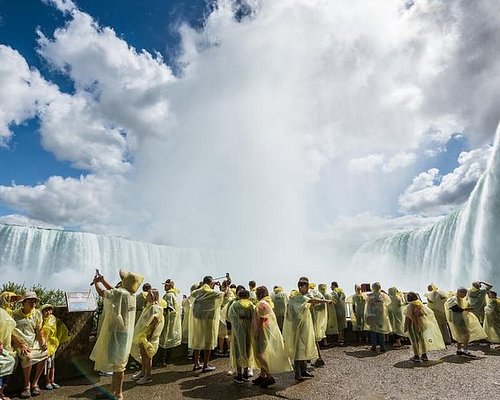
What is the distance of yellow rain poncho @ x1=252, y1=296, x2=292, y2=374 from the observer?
6332mm

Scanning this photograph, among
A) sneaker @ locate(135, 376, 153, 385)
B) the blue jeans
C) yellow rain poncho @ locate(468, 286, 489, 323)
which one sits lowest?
sneaker @ locate(135, 376, 153, 385)

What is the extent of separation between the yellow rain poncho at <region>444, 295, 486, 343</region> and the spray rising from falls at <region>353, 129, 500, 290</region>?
697 inches

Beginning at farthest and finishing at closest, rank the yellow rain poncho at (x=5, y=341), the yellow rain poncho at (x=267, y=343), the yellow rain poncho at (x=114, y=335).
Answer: the yellow rain poncho at (x=267, y=343) < the yellow rain poncho at (x=114, y=335) < the yellow rain poncho at (x=5, y=341)

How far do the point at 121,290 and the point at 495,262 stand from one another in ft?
87.7

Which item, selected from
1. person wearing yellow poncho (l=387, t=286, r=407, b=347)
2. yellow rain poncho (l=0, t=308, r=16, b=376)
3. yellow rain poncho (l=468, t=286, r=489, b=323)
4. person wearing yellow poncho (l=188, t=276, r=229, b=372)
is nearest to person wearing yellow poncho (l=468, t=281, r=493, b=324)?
yellow rain poncho (l=468, t=286, r=489, b=323)

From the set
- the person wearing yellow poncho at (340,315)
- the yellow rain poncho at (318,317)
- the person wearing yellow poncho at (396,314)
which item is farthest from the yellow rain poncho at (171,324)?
the person wearing yellow poncho at (396,314)

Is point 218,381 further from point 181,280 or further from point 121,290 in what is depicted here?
point 181,280

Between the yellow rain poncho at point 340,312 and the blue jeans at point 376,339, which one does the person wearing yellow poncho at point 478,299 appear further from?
the yellow rain poncho at point 340,312

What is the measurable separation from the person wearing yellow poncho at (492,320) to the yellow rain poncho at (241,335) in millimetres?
7407

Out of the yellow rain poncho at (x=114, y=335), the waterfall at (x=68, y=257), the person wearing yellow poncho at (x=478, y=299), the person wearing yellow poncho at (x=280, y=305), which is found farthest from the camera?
the waterfall at (x=68, y=257)

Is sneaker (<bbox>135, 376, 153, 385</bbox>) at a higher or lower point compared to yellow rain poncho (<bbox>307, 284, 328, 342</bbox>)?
lower

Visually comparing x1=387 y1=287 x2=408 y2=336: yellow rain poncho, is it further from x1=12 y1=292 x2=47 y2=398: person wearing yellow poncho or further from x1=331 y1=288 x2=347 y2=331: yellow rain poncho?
x1=12 y1=292 x2=47 y2=398: person wearing yellow poncho

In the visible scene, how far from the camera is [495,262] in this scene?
23.8 meters

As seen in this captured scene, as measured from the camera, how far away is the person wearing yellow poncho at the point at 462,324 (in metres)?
8.95
